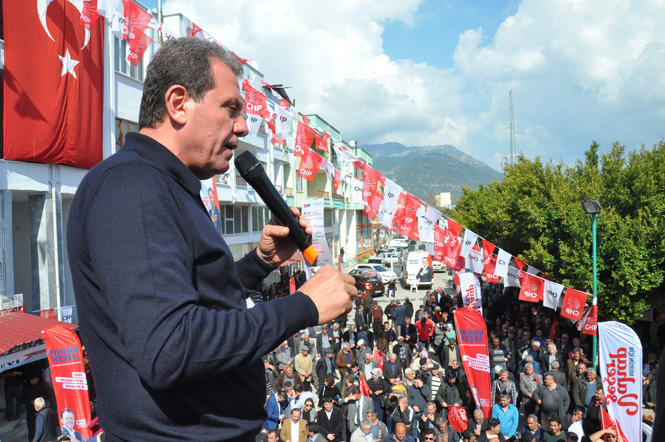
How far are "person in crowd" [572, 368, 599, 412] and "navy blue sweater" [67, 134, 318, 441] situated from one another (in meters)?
11.1

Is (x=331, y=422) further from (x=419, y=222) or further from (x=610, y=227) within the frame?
(x=610, y=227)

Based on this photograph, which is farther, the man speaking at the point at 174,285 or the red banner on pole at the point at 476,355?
the red banner on pole at the point at 476,355

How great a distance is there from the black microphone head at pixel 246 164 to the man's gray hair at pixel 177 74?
0.55 meters

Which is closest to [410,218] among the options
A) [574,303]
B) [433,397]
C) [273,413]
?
[574,303]

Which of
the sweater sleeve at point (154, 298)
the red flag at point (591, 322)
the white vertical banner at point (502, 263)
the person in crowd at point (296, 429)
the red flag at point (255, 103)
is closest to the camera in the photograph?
the sweater sleeve at point (154, 298)

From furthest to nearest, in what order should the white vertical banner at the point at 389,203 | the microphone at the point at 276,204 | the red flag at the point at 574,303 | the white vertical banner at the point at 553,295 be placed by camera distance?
the white vertical banner at the point at 389,203 < the white vertical banner at the point at 553,295 < the red flag at the point at 574,303 < the microphone at the point at 276,204

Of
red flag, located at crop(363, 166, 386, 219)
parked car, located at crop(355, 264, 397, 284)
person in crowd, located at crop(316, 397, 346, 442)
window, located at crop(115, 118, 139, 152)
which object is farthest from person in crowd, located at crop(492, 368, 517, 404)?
parked car, located at crop(355, 264, 397, 284)

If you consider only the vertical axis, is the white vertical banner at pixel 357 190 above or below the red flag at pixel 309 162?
Answer: below

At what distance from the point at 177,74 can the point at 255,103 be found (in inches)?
484

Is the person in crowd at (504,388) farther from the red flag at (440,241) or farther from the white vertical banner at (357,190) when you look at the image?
the white vertical banner at (357,190)

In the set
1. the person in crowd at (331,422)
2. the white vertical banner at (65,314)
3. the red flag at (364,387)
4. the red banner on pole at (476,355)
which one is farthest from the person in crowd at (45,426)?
the red banner on pole at (476,355)

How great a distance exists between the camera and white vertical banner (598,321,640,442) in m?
7.46

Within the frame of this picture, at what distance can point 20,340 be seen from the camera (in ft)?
30.3

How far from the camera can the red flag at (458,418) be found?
973cm
